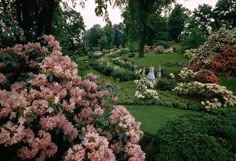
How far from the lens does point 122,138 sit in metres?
5.27

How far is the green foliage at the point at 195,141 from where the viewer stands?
709 cm

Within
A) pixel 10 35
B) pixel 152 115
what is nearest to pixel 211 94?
pixel 152 115

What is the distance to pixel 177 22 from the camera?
6316 centimetres

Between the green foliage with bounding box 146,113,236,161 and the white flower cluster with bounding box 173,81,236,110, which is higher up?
the green foliage with bounding box 146,113,236,161

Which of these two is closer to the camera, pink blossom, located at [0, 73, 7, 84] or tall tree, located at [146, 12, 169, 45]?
pink blossom, located at [0, 73, 7, 84]

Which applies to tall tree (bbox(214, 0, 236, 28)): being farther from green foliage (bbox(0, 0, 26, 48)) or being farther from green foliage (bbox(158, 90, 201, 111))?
green foliage (bbox(0, 0, 26, 48))

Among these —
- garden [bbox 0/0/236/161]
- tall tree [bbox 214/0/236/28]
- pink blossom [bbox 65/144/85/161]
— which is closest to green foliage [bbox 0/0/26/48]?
garden [bbox 0/0/236/161]

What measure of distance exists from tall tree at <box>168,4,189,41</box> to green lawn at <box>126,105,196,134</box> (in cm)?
4996

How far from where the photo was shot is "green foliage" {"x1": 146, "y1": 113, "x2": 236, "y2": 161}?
7094 mm

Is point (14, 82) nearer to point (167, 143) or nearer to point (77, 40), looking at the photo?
point (167, 143)

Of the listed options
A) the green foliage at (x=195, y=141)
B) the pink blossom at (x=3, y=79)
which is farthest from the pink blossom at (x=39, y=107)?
the green foliage at (x=195, y=141)

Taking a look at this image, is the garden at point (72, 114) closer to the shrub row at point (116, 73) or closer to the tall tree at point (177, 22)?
the shrub row at point (116, 73)

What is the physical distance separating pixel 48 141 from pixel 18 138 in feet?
1.29

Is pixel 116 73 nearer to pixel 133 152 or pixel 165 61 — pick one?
pixel 165 61
